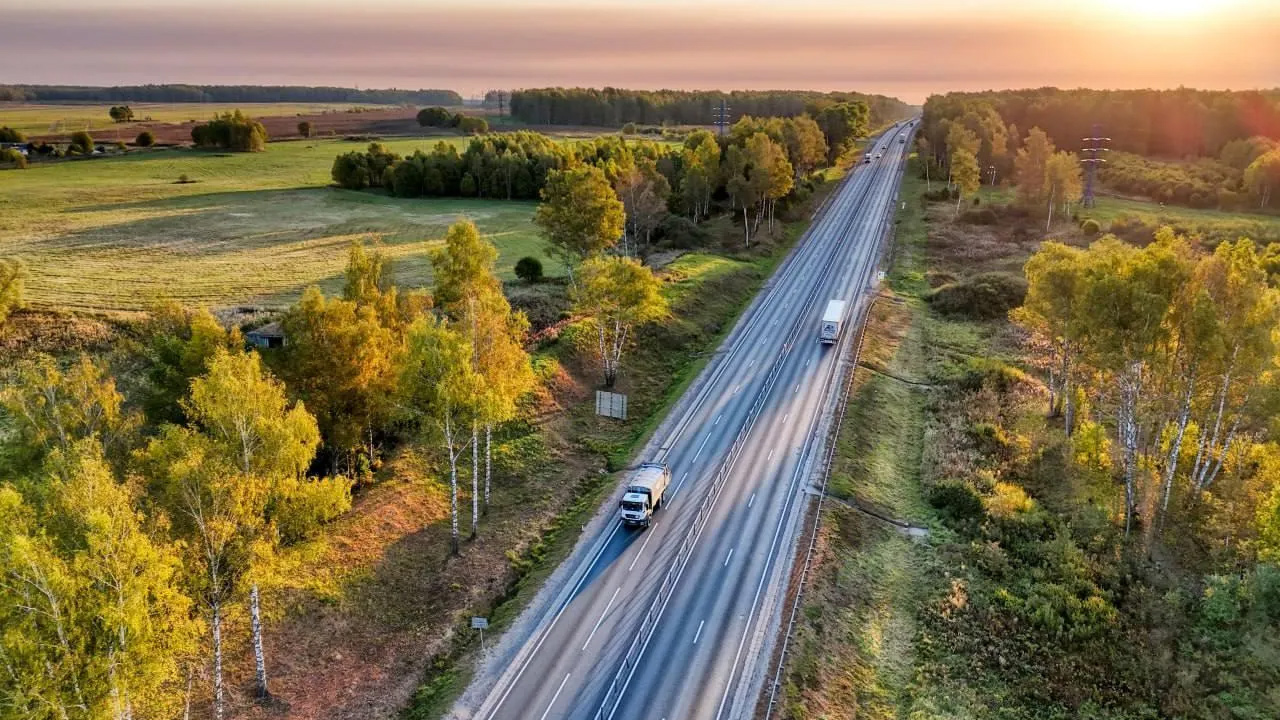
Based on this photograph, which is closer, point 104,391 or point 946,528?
point 104,391

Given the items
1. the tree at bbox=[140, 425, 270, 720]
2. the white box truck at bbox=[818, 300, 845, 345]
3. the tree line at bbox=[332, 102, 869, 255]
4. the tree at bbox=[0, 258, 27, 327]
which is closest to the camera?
the tree at bbox=[140, 425, 270, 720]

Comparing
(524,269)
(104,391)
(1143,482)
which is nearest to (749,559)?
(1143,482)

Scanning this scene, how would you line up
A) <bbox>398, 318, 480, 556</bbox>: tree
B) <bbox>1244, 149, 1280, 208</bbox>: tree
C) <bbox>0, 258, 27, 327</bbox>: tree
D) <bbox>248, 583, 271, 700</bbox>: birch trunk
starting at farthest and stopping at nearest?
<bbox>1244, 149, 1280, 208</bbox>: tree, <bbox>0, 258, 27, 327</bbox>: tree, <bbox>398, 318, 480, 556</bbox>: tree, <bbox>248, 583, 271, 700</bbox>: birch trunk

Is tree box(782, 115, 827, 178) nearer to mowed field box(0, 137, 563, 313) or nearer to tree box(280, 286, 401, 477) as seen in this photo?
mowed field box(0, 137, 563, 313)

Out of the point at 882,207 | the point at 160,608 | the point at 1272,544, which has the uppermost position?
the point at 882,207

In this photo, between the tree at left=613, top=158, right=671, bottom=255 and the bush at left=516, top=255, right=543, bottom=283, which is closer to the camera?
the bush at left=516, top=255, right=543, bottom=283

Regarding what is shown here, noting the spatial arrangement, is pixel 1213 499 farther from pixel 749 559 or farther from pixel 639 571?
pixel 639 571

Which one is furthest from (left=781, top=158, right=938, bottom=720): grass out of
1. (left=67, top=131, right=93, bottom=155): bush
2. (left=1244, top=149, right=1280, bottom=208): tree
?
(left=67, top=131, right=93, bottom=155): bush
